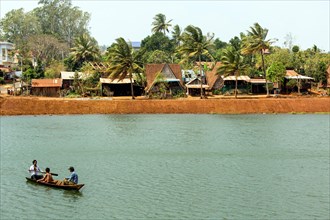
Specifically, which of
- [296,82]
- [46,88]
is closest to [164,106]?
[46,88]

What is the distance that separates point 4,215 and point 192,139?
21168 mm

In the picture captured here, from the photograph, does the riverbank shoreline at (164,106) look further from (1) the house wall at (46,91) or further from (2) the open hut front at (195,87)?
(1) the house wall at (46,91)

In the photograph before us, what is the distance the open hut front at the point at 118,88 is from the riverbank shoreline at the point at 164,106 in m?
7.76

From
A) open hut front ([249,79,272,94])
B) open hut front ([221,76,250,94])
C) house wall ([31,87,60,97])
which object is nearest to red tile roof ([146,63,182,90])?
open hut front ([221,76,250,94])

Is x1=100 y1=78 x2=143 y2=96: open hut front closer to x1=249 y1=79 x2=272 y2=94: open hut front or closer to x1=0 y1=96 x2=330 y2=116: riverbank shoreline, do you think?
x1=0 y1=96 x2=330 y2=116: riverbank shoreline

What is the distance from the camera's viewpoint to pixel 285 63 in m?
79.9

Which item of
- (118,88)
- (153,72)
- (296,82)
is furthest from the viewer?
(296,82)

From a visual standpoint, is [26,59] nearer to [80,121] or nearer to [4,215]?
[80,121]

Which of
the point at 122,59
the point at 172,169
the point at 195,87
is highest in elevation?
the point at 122,59

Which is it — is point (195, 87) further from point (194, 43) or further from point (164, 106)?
point (164, 106)

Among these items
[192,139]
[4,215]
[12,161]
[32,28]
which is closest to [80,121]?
[192,139]

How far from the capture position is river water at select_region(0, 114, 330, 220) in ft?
71.5

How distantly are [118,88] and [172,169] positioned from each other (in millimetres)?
44295

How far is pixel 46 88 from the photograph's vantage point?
237 ft
